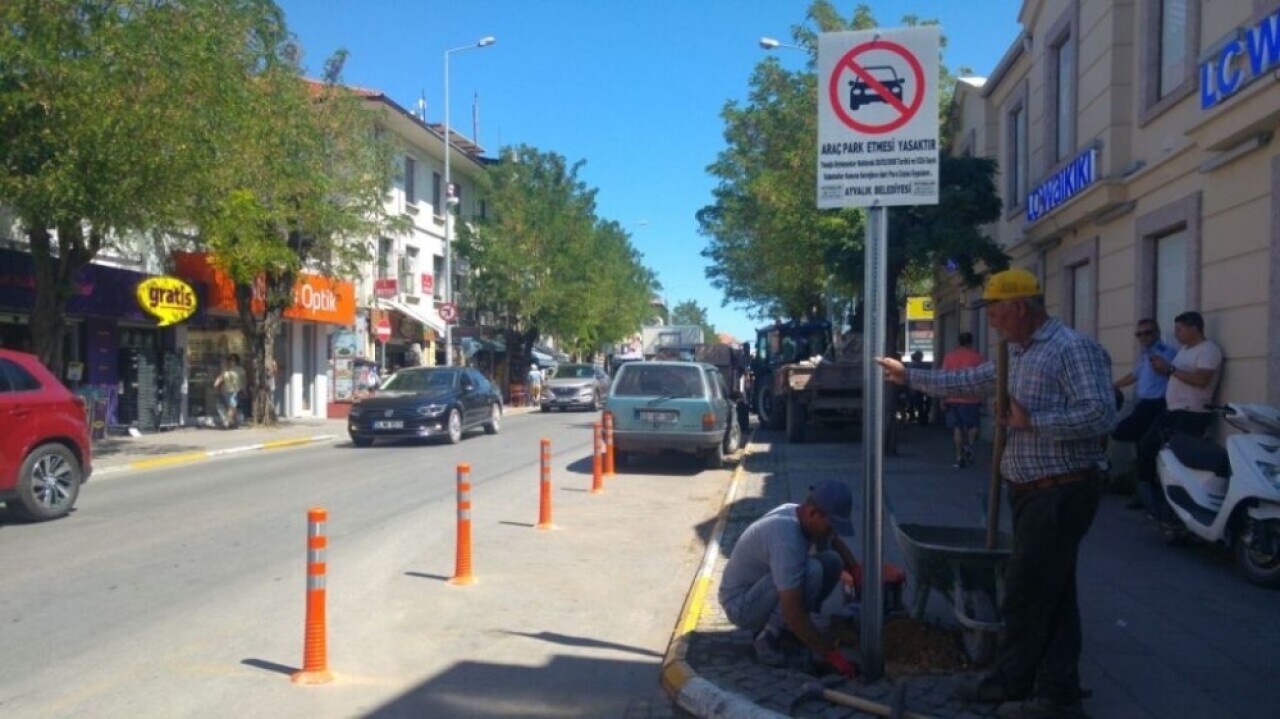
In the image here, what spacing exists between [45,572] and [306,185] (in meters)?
14.5

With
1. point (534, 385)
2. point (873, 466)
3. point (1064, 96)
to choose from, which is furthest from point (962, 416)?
point (534, 385)

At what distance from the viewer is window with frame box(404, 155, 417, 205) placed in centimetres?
3472

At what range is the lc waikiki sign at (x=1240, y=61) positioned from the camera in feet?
25.7

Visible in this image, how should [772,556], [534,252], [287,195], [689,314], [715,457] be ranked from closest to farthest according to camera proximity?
[772,556] < [715,457] < [287,195] < [534,252] < [689,314]

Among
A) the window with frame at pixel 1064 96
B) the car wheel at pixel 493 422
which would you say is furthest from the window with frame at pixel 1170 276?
the car wheel at pixel 493 422

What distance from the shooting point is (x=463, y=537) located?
25.2 ft

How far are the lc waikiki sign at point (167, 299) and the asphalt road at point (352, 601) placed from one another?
7.83 metres

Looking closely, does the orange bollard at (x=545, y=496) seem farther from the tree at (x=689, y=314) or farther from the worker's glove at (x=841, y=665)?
the tree at (x=689, y=314)

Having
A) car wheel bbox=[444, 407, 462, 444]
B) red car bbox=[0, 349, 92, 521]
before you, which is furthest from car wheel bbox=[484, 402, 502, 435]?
red car bbox=[0, 349, 92, 521]

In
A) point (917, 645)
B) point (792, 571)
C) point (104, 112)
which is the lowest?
point (917, 645)

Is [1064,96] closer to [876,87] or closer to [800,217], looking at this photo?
[800,217]

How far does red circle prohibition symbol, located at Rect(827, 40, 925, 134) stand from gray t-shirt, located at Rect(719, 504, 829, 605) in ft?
6.68

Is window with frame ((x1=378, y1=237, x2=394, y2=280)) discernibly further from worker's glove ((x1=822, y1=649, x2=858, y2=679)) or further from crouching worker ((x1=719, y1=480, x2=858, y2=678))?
worker's glove ((x1=822, y1=649, x2=858, y2=679))

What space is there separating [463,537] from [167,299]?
15.7m
